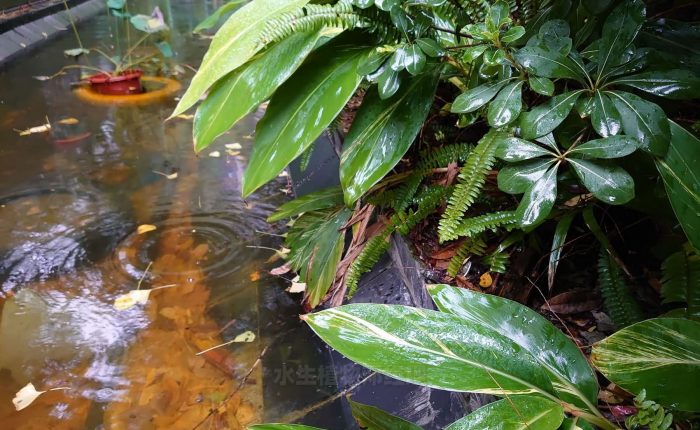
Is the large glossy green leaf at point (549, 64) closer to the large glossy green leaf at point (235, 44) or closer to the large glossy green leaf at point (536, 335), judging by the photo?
the large glossy green leaf at point (536, 335)

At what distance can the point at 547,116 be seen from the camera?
77 centimetres

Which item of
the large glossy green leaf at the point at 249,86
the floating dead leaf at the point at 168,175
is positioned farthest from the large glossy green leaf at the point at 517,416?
the floating dead leaf at the point at 168,175

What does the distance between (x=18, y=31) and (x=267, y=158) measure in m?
5.02

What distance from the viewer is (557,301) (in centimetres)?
94

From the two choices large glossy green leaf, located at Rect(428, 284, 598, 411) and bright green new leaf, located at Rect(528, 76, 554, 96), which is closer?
large glossy green leaf, located at Rect(428, 284, 598, 411)

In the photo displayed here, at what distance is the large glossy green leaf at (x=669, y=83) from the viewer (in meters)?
0.71

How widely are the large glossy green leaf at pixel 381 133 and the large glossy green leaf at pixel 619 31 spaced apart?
37 cm

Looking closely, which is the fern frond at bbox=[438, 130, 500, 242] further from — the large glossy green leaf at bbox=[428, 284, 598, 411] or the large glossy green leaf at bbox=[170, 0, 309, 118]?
the large glossy green leaf at bbox=[170, 0, 309, 118]

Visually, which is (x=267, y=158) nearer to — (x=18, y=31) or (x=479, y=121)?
(x=479, y=121)

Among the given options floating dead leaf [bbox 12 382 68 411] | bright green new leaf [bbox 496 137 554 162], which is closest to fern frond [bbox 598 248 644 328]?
bright green new leaf [bbox 496 137 554 162]

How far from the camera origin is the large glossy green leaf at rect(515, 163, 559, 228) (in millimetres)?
744

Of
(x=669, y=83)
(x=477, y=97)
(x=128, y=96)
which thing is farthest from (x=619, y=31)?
(x=128, y=96)

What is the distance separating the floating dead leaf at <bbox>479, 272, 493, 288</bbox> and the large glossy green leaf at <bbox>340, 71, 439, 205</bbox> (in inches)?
12.6

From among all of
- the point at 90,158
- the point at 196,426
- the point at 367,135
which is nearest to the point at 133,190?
the point at 90,158
